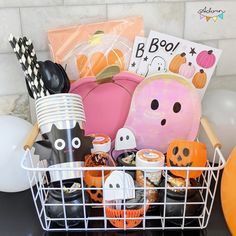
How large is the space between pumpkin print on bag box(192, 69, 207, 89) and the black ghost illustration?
0.31 metres

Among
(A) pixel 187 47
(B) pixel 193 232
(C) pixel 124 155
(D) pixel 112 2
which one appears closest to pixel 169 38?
(A) pixel 187 47

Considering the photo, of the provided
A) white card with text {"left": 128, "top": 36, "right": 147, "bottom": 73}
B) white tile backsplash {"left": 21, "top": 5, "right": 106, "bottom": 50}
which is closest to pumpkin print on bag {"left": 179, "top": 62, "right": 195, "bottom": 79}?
white card with text {"left": 128, "top": 36, "right": 147, "bottom": 73}

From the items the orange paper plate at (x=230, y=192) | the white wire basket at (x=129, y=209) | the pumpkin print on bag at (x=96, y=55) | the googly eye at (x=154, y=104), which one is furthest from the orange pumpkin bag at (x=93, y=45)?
the orange paper plate at (x=230, y=192)

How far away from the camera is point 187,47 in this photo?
2.50 ft

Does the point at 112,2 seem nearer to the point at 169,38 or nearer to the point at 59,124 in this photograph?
the point at 169,38

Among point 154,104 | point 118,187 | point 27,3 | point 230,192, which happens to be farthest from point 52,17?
point 230,192

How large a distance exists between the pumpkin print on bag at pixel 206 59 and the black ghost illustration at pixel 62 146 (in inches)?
13.1

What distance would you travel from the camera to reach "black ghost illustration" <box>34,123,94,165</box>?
23.9 inches

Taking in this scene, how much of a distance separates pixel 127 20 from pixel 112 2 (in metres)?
0.05

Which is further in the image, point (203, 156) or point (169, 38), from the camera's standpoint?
point (169, 38)

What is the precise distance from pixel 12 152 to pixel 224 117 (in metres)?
0.46

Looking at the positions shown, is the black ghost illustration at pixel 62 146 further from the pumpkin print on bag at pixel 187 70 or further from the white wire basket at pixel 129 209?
the pumpkin print on bag at pixel 187 70

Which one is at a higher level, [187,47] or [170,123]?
[187,47]

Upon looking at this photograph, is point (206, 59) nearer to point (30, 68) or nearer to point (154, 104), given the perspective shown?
point (154, 104)
